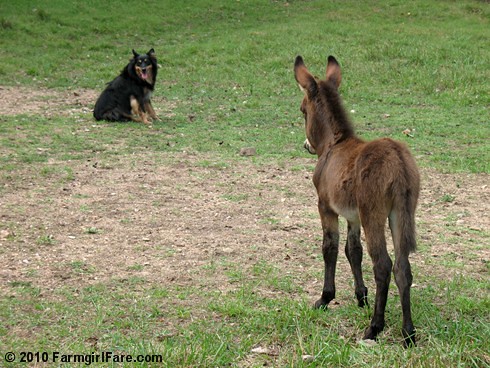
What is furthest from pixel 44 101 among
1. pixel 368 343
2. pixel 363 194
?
pixel 368 343

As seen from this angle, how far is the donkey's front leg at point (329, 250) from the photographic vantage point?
5043mm

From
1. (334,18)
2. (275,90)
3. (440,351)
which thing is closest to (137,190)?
(440,351)

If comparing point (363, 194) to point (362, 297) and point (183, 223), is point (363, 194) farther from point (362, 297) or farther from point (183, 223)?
point (183, 223)

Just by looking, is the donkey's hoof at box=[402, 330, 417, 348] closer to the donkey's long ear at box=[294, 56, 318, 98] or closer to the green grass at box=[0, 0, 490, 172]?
the donkey's long ear at box=[294, 56, 318, 98]

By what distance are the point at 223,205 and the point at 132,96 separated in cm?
530

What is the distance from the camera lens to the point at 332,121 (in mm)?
5285

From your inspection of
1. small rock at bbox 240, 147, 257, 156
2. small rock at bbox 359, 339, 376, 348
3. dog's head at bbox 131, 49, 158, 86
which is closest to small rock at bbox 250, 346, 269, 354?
small rock at bbox 359, 339, 376, 348

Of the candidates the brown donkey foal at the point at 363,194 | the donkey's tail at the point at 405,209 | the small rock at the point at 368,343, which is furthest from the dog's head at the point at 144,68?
the small rock at the point at 368,343

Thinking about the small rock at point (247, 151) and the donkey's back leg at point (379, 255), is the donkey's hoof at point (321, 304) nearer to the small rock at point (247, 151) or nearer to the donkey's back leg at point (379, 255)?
the donkey's back leg at point (379, 255)

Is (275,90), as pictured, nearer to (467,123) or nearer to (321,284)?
(467,123)

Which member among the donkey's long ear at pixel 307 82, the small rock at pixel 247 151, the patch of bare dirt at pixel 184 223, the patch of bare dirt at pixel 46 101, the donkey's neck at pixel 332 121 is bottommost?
the patch of bare dirt at pixel 184 223

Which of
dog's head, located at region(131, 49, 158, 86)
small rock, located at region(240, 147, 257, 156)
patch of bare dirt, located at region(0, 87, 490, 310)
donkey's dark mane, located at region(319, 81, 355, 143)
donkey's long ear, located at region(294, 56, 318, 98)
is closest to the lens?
donkey's dark mane, located at region(319, 81, 355, 143)

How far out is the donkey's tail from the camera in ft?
14.4

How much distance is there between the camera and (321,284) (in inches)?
221
